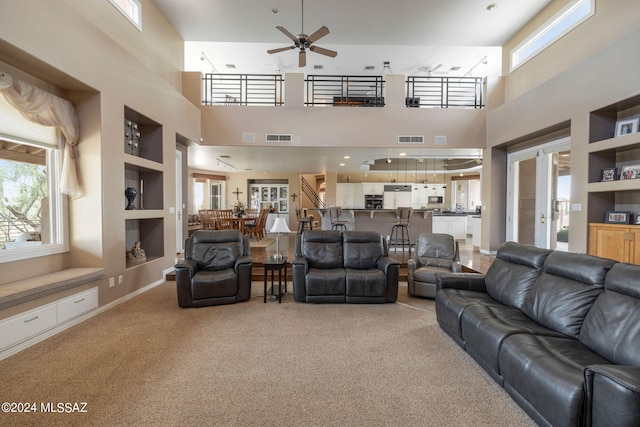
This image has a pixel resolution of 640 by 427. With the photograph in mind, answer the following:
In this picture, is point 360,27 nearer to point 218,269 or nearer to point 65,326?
point 218,269

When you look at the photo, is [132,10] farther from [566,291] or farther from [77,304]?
[566,291]

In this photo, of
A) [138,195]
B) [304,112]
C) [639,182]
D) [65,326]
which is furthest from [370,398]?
[304,112]

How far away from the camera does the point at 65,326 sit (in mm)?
3205

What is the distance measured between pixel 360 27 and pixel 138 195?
5767 millimetres

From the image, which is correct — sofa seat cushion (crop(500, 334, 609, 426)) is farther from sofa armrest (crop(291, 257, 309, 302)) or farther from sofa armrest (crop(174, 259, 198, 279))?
sofa armrest (crop(174, 259, 198, 279))

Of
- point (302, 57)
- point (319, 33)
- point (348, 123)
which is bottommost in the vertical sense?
point (348, 123)

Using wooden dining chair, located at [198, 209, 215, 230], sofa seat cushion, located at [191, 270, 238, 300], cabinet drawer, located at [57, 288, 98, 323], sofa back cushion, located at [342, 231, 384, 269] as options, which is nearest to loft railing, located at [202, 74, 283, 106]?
wooden dining chair, located at [198, 209, 215, 230]

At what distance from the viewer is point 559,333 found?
220 centimetres

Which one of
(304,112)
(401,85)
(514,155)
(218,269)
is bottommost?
(218,269)

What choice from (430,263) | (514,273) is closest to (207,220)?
(430,263)

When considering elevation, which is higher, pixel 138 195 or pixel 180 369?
pixel 138 195

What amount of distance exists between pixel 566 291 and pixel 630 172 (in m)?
3.03

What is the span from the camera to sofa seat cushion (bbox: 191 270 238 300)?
151 inches

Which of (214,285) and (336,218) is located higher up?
(336,218)
